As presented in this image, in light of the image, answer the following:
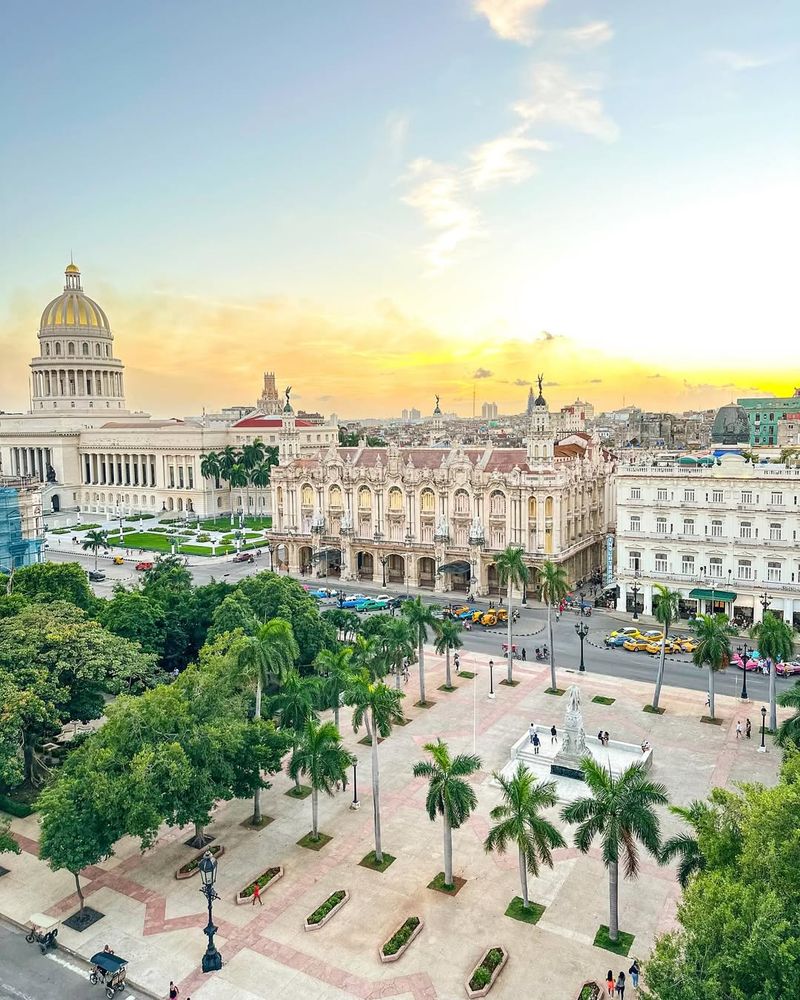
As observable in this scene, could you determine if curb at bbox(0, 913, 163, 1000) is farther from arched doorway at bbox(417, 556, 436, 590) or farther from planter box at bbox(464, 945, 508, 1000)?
arched doorway at bbox(417, 556, 436, 590)

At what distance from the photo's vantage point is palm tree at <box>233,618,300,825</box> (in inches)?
1684

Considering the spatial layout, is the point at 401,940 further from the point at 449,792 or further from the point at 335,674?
the point at 335,674

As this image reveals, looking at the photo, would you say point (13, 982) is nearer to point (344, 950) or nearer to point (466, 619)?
point (344, 950)

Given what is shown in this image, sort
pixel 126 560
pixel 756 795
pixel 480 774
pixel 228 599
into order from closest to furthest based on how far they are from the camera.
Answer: pixel 756 795
pixel 480 774
pixel 228 599
pixel 126 560

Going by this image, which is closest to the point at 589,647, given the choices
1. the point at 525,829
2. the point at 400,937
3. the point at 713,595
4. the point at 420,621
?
the point at 713,595

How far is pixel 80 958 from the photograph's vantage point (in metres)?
30.7

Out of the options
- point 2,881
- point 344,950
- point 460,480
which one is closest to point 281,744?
point 344,950

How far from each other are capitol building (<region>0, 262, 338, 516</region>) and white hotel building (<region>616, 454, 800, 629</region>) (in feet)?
212

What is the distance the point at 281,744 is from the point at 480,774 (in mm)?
12418

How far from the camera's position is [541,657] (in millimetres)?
65875

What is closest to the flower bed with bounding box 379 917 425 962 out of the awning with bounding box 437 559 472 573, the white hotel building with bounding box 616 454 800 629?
the white hotel building with bounding box 616 454 800 629

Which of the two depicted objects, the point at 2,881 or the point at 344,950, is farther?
the point at 2,881

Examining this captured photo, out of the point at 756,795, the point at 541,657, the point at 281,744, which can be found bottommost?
the point at 541,657

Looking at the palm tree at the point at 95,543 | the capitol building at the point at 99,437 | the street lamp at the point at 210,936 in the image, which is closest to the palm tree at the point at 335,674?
the street lamp at the point at 210,936
